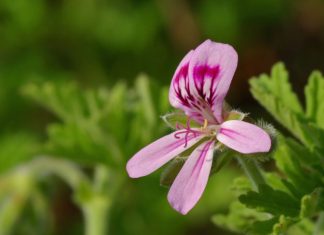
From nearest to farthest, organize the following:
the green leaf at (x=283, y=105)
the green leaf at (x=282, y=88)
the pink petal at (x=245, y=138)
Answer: the pink petal at (x=245, y=138)
the green leaf at (x=283, y=105)
the green leaf at (x=282, y=88)

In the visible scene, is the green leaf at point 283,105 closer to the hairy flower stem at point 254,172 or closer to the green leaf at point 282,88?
the green leaf at point 282,88

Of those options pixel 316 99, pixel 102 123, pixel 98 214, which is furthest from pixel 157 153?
pixel 98 214

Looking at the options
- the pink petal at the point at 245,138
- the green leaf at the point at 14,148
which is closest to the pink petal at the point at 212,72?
the pink petal at the point at 245,138

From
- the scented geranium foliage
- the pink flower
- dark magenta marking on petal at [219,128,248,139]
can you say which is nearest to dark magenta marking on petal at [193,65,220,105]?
the pink flower

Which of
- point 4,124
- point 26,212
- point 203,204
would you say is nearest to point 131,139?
point 26,212

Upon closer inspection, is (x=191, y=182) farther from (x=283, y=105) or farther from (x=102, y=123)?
(x=102, y=123)
